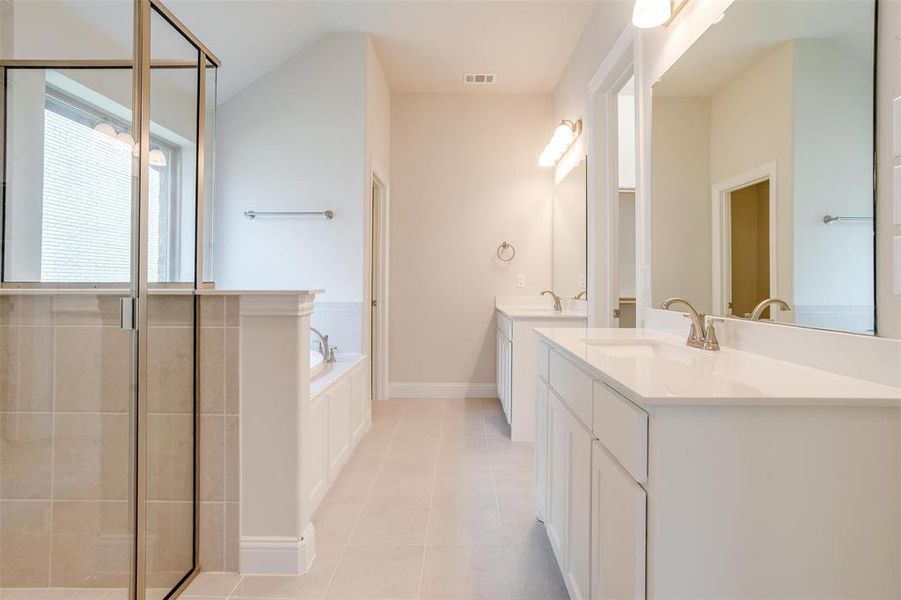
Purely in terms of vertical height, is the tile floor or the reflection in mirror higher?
the reflection in mirror

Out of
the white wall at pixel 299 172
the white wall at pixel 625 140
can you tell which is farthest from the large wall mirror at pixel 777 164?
the white wall at pixel 299 172

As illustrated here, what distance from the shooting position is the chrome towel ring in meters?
4.46

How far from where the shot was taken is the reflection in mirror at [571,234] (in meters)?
3.39

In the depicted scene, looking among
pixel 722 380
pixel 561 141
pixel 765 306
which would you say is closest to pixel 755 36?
pixel 765 306

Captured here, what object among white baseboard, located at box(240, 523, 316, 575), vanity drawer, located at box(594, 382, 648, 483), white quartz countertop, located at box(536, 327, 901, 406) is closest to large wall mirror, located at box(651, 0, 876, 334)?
white quartz countertop, located at box(536, 327, 901, 406)

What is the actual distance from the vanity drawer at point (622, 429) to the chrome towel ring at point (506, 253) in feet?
10.8

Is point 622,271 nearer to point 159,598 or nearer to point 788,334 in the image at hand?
point 788,334

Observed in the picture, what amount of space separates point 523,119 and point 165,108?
343 centimetres

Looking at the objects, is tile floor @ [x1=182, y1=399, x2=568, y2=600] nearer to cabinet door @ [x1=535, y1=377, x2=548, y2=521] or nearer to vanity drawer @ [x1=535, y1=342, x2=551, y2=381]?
cabinet door @ [x1=535, y1=377, x2=548, y2=521]

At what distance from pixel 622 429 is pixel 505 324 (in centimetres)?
278

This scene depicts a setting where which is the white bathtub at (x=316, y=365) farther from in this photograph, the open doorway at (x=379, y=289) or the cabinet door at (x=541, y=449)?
the open doorway at (x=379, y=289)

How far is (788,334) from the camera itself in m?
A: 1.29

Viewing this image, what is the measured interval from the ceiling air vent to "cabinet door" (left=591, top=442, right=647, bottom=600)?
11.9 feet

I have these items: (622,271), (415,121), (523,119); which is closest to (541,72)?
(523,119)
